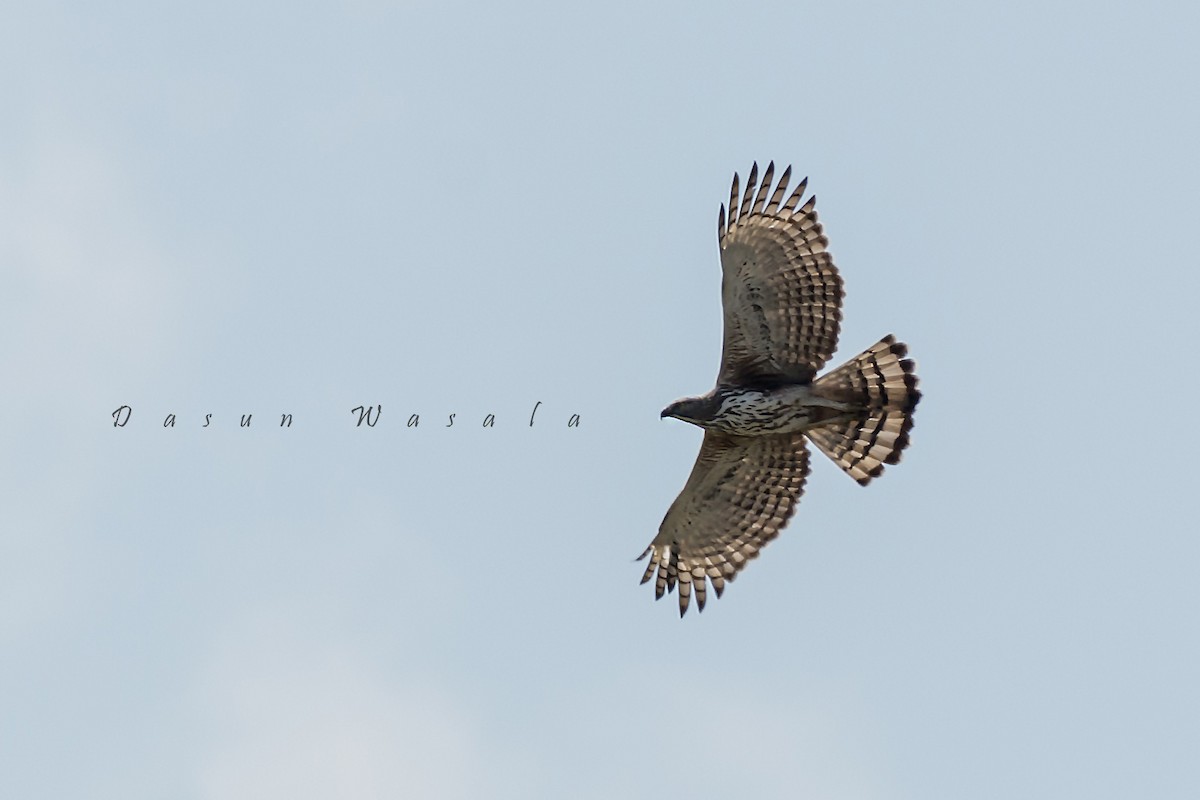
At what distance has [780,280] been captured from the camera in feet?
49.5

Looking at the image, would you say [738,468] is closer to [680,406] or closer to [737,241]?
[680,406]

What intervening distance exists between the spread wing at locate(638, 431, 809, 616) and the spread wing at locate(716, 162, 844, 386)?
1.08 metres

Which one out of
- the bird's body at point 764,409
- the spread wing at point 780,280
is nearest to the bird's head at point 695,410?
the bird's body at point 764,409

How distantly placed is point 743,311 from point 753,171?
110cm

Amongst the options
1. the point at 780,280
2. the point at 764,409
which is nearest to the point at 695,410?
the point at 764,409

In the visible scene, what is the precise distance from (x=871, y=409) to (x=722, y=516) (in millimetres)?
1728

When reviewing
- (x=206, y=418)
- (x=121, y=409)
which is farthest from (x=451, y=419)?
(x=121, y=409)

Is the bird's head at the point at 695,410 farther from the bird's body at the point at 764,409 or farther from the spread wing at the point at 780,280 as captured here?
the spread wing at the point at 780,280

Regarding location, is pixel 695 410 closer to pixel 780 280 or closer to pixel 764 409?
pixel 764 409

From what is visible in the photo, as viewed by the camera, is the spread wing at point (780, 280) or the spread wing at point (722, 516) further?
the spread wing at point (722, 516)

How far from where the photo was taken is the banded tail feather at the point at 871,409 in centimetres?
1520

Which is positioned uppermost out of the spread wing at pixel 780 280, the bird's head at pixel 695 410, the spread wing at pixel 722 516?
the spread wing at pixel 780 280

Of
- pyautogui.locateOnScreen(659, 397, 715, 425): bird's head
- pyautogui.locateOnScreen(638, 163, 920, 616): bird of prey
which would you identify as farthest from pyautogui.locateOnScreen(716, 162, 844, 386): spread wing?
pyautogui.locateOnScreen(659, 397, 715, 425): bird's head

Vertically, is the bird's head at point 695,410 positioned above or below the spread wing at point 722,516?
above
